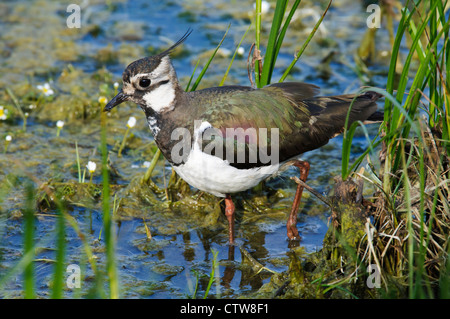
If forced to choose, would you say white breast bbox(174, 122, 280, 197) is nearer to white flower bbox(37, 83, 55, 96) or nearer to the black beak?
the black beak

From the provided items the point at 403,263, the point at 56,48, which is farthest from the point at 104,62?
the point at 403,263

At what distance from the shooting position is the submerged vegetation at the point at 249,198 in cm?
374

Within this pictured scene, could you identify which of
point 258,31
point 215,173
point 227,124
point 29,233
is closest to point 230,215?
point 215,173

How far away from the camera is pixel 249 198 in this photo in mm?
5500

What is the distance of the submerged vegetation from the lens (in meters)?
3.74

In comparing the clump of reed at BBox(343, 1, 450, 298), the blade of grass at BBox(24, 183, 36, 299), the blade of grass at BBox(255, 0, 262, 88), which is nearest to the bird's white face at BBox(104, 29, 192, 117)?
the blade of grass at BBox(255, 0, 262, 88)

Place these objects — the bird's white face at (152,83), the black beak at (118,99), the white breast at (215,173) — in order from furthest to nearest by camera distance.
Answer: the black beak at (118,99) → the bird's white face at (152,83) → the white breast at (215,173)

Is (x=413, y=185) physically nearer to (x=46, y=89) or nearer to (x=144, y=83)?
(x=144, y=83)

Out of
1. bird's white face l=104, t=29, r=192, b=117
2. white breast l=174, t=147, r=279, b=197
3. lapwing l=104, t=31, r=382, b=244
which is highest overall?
bird's white face l=104, t=29, r=192, b=117

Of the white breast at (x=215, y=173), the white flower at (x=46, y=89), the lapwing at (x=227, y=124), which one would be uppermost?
the white flower at (x=46, y=89)

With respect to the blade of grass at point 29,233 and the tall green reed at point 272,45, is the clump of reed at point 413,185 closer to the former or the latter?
the tall green reed at point 272,45

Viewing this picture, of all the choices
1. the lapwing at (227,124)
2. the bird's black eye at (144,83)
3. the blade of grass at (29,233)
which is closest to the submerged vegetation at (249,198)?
the blade of grass at (29,233)

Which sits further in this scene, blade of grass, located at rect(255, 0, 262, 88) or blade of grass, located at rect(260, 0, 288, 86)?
blade of grass, located at rect(255, 0, 262, 88)
